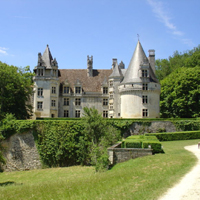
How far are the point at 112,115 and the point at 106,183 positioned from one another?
89.9ft

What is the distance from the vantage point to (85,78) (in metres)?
42.8

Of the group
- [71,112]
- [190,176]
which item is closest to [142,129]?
[71,112]

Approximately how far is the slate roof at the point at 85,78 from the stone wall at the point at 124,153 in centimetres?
2352

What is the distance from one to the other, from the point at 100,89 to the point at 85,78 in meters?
3.51

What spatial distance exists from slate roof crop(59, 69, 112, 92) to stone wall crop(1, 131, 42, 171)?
636 inches

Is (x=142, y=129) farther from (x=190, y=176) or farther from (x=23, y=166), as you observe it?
(x=190, y=176)

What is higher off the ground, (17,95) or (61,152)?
(17,95)

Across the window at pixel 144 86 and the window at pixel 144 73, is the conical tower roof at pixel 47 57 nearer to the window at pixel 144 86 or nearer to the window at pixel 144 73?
the window at pixel 144 73

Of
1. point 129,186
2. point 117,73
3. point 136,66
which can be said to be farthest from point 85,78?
point 129,186

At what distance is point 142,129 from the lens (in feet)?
104

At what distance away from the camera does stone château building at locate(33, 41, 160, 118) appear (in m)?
35.7

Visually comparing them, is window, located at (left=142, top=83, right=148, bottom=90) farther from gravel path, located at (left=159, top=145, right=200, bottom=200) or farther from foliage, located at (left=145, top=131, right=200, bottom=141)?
gravel path, located at (left=159, top=145, right=200, bottom=200)

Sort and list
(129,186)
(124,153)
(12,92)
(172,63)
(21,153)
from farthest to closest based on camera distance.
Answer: (172,63) → (12,92) → (21,153) → (124,153) → (129,186)

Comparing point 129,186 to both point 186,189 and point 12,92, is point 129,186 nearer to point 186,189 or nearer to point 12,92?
point 186,189
